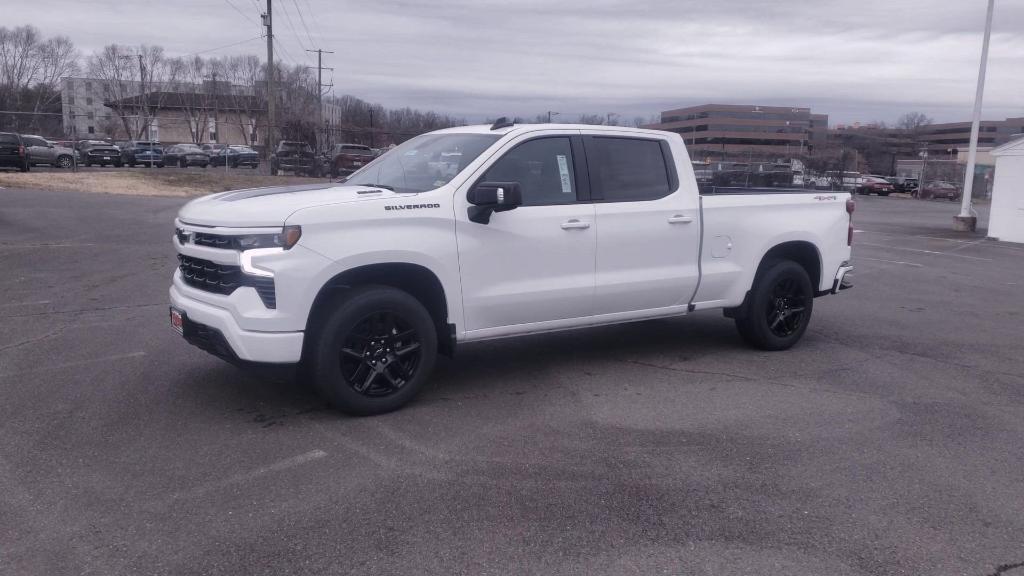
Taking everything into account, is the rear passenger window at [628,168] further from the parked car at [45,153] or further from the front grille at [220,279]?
the parked car at [45,153]

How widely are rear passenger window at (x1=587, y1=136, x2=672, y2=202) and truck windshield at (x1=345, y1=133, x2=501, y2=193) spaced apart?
90 centimetres

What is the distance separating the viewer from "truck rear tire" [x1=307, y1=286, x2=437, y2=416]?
5508 millimetres

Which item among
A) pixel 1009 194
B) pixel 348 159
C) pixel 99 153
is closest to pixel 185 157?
pixel 99 153

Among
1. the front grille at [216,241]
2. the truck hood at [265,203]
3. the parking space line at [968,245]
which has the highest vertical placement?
the truck hood at [265,203]

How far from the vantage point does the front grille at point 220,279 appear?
209 inches

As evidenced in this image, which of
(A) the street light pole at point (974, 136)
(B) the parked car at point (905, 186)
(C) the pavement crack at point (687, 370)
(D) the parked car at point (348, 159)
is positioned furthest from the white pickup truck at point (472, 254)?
(B) the parked car at point (905, 186)

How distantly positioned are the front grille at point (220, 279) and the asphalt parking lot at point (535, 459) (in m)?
0.86

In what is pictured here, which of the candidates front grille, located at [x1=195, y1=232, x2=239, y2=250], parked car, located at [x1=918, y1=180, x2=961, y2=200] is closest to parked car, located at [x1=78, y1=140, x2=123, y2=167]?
front grille, located at [x1=195, y1=232, x2=239, y2=250]

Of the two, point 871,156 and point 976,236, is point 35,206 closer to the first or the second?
point 976,236

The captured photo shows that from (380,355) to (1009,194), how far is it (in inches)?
821

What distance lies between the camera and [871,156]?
215 feet

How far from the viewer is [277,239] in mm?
5324

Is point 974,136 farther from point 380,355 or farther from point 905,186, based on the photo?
point 905,186

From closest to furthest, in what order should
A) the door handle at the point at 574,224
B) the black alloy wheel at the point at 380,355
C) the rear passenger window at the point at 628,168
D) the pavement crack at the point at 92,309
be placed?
the black alloy wheel at the point at 380,355
the door handle at the point at 574,224
the rear passenger window at the point at 628,168
the pavement crack at the point at 92,309
